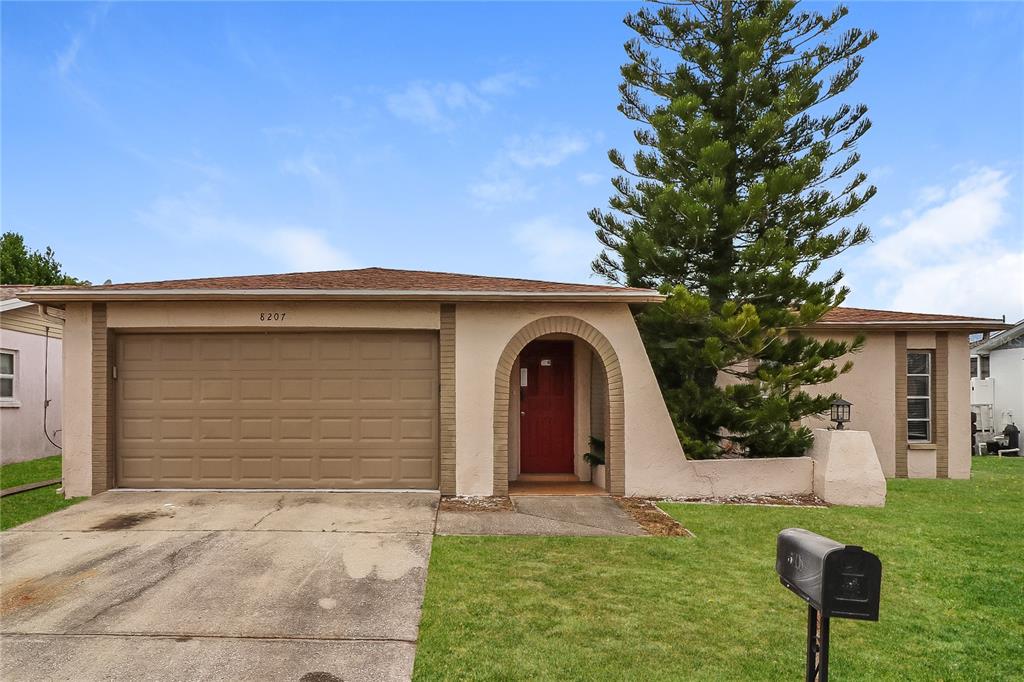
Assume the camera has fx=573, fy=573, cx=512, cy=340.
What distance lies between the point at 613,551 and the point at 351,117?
14094 mm

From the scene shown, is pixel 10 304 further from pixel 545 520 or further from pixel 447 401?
pixel 545 520

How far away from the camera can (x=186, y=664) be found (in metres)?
3.52

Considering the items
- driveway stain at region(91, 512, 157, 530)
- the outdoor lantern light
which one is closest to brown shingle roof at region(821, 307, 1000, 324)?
the outdoor lantern light

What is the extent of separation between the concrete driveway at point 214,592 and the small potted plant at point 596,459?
3.17 meters

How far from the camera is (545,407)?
1049 centimetres

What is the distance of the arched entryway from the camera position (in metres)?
8.55

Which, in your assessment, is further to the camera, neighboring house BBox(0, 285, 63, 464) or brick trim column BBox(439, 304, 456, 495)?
neighboring house BBox(0, 285, 63, 464)

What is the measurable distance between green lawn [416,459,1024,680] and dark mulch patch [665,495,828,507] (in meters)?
1.18

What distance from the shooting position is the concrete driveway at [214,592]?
11.7ft

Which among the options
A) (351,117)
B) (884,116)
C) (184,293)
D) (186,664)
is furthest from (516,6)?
(186,664)

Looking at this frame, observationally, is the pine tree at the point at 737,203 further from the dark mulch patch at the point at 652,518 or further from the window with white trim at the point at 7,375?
the window with white trim at the point at 7,375

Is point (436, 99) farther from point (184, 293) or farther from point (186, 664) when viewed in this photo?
point (186, 664)

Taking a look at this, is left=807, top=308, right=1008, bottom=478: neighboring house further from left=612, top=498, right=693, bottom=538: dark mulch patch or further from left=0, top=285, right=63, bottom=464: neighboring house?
left=0, top=285, right=63, bottom=464: neighboring house

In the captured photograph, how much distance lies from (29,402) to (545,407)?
11501 millimetres
